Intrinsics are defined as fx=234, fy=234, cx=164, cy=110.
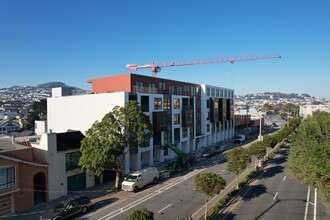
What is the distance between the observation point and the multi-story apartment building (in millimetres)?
37750

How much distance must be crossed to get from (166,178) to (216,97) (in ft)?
127

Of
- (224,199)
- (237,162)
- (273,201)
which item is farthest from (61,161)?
(273,201)

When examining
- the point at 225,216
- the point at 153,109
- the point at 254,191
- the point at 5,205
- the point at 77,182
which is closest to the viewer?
the point at 225,216

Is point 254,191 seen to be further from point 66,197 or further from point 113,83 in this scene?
point 113,83

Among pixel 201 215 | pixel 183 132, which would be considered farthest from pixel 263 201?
pixel 183 132

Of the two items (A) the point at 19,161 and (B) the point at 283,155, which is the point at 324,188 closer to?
(A) the point at 19,161

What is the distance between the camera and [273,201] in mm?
23406

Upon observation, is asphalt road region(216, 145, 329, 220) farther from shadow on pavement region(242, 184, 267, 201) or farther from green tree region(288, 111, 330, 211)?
green tree region(288, 111, 330, 211)

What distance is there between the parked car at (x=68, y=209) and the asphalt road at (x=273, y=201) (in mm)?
12604

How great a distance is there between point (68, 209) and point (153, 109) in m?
23.4

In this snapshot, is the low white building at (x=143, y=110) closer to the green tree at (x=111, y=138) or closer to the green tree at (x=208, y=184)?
the green tree at (x=111, y=138)

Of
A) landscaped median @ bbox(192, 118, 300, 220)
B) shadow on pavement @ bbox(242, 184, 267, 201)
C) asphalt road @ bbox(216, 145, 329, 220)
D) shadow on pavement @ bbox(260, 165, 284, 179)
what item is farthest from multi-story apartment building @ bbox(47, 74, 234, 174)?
asphalt road @ bbox(216, 145, 329, 220)

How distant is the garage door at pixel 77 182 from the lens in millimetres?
28141

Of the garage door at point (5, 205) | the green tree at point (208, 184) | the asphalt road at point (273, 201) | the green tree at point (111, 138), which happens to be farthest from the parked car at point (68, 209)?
the asphalt road at point (273, 201)
